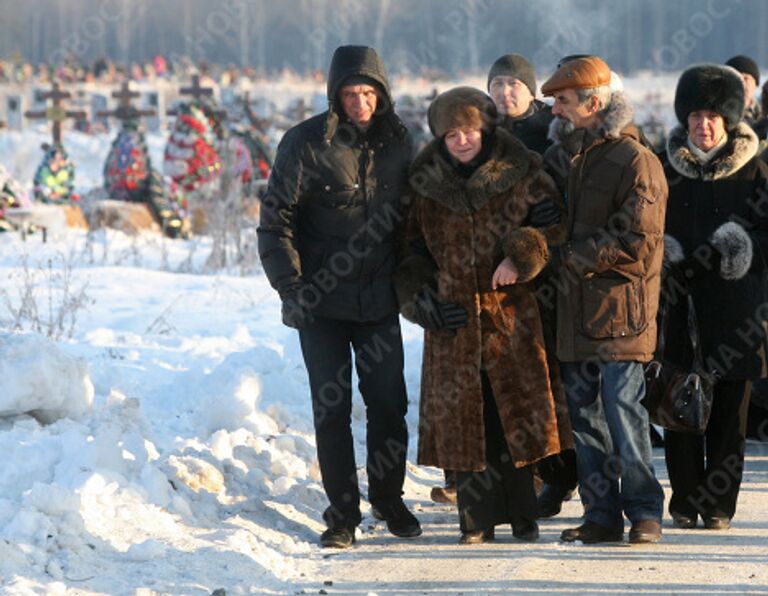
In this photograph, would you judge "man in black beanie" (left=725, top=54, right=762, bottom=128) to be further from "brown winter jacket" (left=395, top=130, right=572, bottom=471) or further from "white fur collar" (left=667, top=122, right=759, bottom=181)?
"brown winter jacket" (left=395, top=130, right=572, bottom=471)

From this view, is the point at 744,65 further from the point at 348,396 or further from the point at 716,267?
the point at 348,396

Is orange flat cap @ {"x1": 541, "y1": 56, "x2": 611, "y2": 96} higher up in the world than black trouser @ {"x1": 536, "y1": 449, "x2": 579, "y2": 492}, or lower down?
higher up

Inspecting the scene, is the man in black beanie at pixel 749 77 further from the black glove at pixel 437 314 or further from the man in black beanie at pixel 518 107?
the black glove at pixel 437 314

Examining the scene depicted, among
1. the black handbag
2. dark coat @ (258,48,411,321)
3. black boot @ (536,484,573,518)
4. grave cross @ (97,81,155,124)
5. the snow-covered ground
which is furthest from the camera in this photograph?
grave cross @ (97,81,155,124)

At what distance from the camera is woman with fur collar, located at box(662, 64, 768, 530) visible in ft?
21.1

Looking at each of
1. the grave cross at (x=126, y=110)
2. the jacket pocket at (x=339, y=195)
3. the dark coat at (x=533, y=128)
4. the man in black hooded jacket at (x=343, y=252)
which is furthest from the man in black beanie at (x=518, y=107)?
the grave cross at (x=126, y=110)

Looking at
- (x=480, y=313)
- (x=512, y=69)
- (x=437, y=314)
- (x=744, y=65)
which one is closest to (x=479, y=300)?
(x=480, y=313)

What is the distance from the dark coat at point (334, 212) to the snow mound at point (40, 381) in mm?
1141

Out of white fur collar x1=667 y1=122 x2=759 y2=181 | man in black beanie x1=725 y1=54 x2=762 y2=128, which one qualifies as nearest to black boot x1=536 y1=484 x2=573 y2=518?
white fur collar x1=667 y1=122 x2=759 y2=181

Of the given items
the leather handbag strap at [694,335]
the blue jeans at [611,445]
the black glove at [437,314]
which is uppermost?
the black glove at [437,314]

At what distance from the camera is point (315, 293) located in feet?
20.6

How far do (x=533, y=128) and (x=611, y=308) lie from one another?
1370 millimetres

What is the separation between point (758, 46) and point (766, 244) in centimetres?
4418

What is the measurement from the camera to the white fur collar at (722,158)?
254 inches
